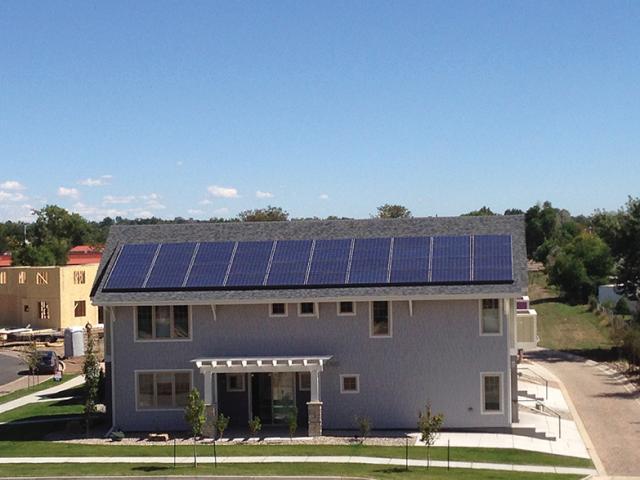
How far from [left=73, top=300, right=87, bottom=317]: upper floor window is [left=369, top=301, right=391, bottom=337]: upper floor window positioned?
40998 millimetres

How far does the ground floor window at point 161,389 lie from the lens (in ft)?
103

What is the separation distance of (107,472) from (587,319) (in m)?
45.3

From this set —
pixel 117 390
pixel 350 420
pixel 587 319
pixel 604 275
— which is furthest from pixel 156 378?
pixel 604 275

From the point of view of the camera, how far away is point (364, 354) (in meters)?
30.5

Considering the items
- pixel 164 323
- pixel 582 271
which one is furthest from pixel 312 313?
pixel 582 271

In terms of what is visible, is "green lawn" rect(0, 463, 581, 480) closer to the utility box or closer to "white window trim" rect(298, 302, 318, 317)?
"white window trim" rect(298, 302, 318, 317)

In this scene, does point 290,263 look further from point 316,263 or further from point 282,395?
point 282,395

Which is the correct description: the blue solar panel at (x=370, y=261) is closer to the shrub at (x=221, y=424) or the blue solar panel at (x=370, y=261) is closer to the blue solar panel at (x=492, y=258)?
the blue solar panel at (x=492, y=258)

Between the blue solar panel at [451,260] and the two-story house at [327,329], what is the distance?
7 centimetres

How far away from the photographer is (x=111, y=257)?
111 feet

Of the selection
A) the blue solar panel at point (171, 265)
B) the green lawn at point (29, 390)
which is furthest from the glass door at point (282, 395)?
the green lawn at point (29, 390)

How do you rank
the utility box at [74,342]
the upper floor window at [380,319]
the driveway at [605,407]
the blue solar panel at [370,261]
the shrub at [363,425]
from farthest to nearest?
1. the utility box at [74,342]
2. the blue solar panel at [370,261]
3. the upper floor window at [380,319]
4. the shrub at [363,425]
5. the driveway at [605,407]

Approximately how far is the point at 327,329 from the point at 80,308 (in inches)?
1604

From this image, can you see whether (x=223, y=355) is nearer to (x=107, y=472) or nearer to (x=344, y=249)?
(x=344, y=249)
